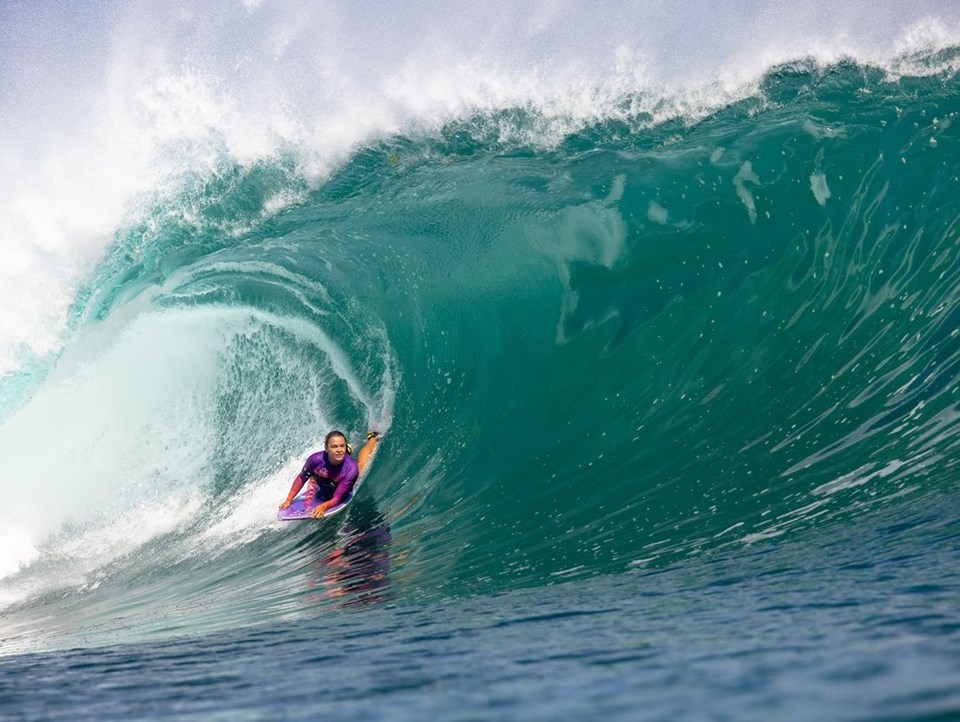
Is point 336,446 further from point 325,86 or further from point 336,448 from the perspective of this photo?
point 325,86

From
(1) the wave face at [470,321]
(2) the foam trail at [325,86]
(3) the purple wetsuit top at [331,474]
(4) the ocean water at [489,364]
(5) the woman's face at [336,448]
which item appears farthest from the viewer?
(2) the foam trail at [325,86]

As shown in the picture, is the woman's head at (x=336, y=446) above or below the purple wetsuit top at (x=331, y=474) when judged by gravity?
above

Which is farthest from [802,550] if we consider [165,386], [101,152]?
[101,152]

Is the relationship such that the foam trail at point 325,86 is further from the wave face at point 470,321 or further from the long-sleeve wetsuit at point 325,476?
the long-sleeve wetsuit at point 325,476

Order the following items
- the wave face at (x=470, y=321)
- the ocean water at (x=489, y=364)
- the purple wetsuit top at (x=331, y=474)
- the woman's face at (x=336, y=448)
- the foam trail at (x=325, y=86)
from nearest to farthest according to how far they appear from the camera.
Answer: the ocean water at (x=489, y=364)
the wave face at (x=470, y=321)
the woman's face at (x=336, y=448)
the purple wetsuit top at (x=331, y=474)
the foam trail at (x=325, y=86)

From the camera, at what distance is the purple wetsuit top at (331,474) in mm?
9641

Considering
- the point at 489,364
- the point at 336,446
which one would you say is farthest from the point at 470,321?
the point at 336,446

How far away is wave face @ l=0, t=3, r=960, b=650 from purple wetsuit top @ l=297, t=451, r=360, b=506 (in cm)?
33

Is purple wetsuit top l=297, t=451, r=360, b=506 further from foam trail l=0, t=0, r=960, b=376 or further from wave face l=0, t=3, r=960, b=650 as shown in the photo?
foam trail l=0, t=0, r=960, b=376

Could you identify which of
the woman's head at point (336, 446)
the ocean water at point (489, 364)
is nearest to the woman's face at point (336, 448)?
the woman's head at point (336, 446)

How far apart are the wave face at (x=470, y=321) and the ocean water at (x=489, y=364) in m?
0.05

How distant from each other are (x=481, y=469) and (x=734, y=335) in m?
Result: 2.92

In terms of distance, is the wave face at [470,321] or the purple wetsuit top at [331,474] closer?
the wave face at [470,321]

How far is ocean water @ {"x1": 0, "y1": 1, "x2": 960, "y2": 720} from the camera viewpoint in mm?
4168
